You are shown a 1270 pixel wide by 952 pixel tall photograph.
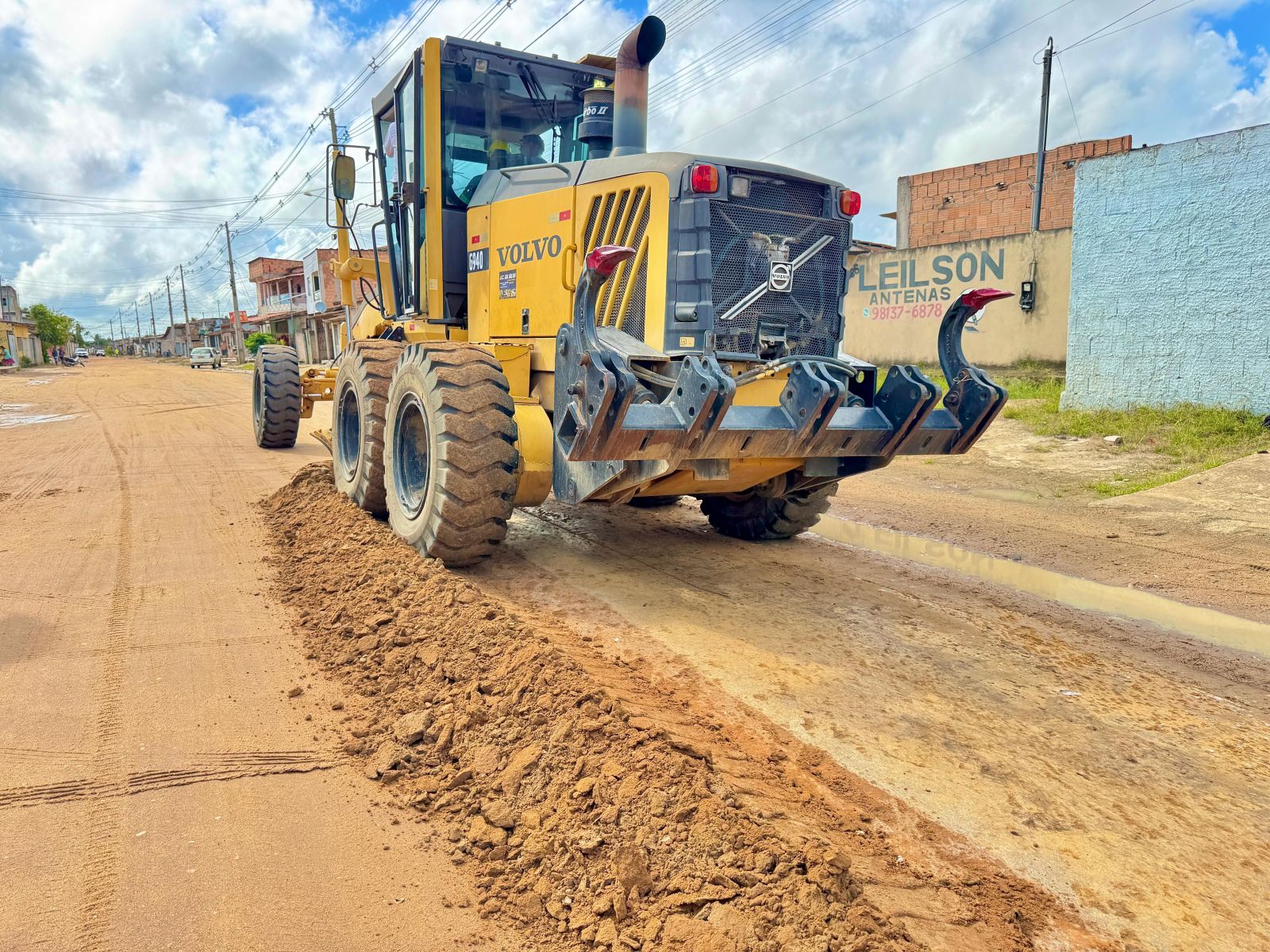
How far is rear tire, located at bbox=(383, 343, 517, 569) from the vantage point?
495 cm

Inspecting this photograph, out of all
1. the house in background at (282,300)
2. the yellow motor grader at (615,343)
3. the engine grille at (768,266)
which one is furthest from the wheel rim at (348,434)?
the house in background at (282,300)

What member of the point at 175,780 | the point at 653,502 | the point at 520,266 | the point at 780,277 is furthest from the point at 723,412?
the point at 653,502

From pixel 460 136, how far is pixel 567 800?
5.42 meters

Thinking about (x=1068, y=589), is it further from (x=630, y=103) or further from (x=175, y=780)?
(x=175, y=780)

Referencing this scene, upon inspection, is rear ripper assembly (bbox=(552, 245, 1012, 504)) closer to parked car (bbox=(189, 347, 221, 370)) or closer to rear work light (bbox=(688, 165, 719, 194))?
rear work light (bbox=(688, 165, 719, 194))

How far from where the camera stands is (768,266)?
5.17 metres

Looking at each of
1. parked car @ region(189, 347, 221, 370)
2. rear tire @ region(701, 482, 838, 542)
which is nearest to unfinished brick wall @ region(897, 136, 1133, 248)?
rear tire @ region(701, 482, 838, 542)

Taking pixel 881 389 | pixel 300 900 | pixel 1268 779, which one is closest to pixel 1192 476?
pixel 881 389

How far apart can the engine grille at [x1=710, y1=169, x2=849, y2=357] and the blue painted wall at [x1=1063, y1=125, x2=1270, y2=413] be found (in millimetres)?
8235

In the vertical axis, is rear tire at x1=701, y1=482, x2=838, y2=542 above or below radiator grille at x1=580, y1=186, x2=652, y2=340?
below

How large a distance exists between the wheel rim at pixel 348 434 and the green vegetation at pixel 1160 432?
6.68 metres

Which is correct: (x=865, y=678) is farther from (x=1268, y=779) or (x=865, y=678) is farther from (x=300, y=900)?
(x=300, y=900)

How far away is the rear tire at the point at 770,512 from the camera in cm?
648

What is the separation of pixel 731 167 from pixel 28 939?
460cm
